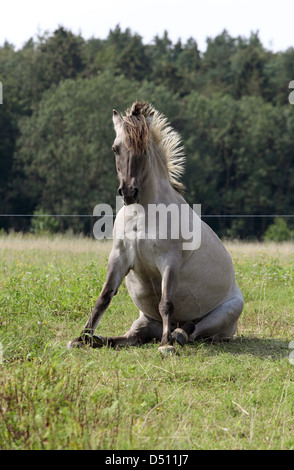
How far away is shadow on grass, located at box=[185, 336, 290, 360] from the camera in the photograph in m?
5.61

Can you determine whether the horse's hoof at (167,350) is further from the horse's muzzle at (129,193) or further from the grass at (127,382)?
the horse's muzzle at (129,193)

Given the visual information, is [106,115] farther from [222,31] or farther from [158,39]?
[222,31]

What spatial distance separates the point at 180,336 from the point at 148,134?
6.43ft

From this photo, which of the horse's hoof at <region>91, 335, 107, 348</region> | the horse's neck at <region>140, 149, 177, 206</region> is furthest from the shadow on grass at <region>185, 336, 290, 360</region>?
the horse's neck at <region>140, 149, 177, 206</region>

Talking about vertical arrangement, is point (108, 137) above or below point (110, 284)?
above

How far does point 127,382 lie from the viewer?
171 inches

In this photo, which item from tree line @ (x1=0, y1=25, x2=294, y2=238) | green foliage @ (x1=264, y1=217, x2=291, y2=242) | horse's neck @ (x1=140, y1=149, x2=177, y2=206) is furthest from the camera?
tree line @ (x1=0, y1=25, x2=294, y2=238)

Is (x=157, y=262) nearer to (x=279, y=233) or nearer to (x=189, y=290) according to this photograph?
(x=189, y=290)

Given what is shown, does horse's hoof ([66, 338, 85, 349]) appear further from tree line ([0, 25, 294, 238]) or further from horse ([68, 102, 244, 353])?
tree line ([0, 25, 294, 238])

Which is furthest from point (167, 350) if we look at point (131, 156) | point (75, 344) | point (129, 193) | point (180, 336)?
point (131, 156)

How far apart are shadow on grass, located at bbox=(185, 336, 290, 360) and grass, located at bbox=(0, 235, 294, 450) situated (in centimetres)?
1

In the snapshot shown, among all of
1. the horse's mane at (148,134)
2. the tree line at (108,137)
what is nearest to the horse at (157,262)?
the horse's mane at (148,134)

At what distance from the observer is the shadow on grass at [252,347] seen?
18.4ft

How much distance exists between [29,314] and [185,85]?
51.6 meters
